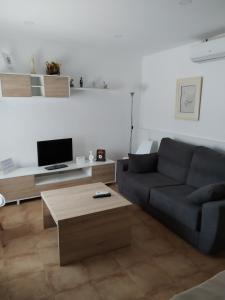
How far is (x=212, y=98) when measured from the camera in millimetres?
3461

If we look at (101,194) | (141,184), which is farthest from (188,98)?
(101,194)

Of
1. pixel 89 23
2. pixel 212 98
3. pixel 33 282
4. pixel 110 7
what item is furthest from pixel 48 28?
pixel 33 282

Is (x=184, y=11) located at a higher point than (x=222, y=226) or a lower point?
higher

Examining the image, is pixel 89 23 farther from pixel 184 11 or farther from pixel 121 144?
pixel 121 144

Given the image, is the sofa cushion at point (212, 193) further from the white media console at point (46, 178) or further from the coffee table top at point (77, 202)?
the white media console at point (46, 178)

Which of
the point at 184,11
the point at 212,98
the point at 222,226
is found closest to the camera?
the point at 222,226

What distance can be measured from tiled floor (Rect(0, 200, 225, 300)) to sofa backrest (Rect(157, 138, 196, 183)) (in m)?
0.92

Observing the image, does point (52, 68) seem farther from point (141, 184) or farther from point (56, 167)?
point (141, 184)

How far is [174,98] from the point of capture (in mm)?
4125

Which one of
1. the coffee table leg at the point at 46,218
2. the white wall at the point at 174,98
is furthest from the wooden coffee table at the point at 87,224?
the white wall at the point at 174,98

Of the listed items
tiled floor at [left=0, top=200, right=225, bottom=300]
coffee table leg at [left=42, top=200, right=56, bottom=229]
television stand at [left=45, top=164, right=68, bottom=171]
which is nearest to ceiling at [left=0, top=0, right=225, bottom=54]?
television stand at [left=45, top=164, right=68, bottom=171]

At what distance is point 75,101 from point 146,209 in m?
2.25

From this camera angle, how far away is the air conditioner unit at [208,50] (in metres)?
3.05

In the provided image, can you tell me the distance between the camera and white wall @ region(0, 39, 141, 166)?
12.1 ft
